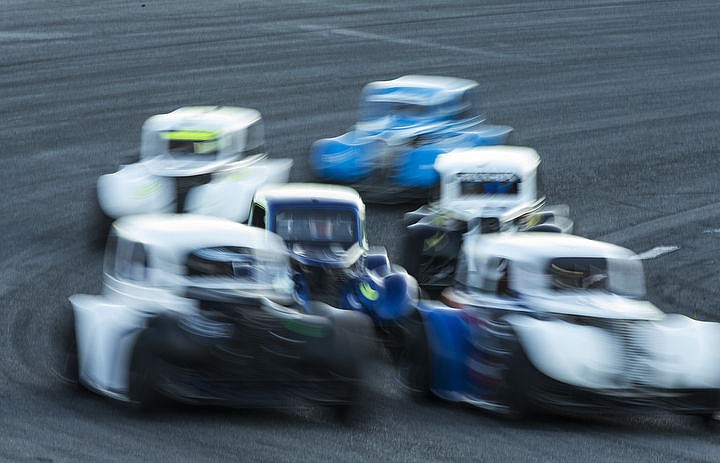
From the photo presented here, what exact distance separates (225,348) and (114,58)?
54.0ft

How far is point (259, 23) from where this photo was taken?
2856 cm

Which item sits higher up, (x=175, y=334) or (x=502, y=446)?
(x=175, y=334)

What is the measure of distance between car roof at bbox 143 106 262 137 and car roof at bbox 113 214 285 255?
205 inches

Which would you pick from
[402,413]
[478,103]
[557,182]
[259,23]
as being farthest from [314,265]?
[259,23]

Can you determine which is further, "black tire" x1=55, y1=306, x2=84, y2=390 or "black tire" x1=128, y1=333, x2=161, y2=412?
"black tire" x1=55, y1=306, x2=84, y2=390

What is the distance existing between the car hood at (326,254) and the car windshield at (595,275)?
227 centimetres

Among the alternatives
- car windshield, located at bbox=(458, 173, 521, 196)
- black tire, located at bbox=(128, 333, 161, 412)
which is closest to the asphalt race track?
black tire, located at bbox=(128, 333, 161, 412)

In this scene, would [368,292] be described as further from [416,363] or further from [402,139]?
[402,139]

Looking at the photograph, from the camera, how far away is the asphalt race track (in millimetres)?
9688

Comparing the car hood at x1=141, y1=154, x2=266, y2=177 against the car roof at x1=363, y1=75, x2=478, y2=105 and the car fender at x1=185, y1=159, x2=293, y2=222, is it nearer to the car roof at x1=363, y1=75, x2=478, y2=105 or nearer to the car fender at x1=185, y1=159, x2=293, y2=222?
the car fender at x1=185, y1=159, x2=293, y2=222

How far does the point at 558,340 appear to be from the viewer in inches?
392

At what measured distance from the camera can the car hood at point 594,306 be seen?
1027 cm

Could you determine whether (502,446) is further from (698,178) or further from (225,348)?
(698,178)

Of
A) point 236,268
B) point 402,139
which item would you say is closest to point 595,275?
point 236,268
